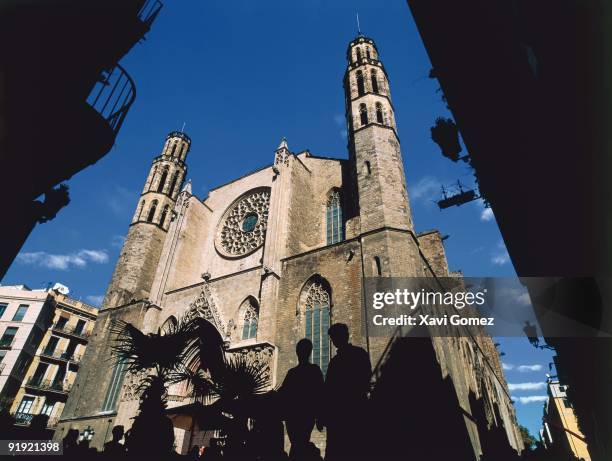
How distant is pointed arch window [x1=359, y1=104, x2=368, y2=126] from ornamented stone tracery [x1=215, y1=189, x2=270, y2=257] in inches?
258

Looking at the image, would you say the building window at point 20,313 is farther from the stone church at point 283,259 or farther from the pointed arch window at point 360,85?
the pointed arch window at point 360,85

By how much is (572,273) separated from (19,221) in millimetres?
9154

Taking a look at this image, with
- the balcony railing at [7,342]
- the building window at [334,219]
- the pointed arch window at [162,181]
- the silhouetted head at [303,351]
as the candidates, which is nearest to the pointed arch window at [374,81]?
the building window at [334,219]

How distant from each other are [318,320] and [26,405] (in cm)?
2481

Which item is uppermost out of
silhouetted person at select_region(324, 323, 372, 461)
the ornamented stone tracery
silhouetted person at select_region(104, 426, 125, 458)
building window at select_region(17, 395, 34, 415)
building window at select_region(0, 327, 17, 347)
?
the ornamented stone tracery

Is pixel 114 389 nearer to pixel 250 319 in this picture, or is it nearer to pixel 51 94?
pixel 250 319

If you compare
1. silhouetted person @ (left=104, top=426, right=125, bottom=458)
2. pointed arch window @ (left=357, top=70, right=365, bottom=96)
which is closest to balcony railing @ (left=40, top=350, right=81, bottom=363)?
silhouetted person @ (left=104, top=426, right=125, bottom=458)

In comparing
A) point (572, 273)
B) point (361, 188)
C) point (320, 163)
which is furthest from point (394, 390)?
point (320, 163)

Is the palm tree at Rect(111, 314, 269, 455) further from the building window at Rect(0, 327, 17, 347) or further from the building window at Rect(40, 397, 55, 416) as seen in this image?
the building window at Rect(40, 397, 55, 416)

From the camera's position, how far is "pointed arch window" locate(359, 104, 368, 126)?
1602 cm

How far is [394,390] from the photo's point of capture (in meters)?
8.88

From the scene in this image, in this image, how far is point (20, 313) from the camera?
2638 cm

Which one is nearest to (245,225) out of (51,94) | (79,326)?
(51,94)

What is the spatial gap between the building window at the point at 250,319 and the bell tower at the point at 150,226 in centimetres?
763
